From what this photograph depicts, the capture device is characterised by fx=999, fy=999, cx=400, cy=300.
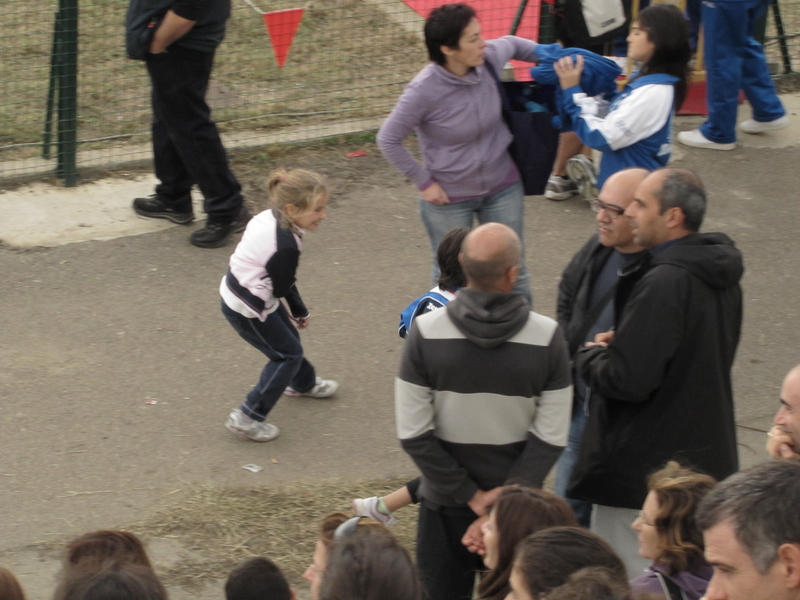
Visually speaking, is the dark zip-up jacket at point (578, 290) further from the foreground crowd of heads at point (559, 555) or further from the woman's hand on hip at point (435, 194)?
the woman's hand on hip at point (435, 194)

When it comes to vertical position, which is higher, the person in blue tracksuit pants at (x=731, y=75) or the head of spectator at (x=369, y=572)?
the head of spectator at (x=369, y=572)

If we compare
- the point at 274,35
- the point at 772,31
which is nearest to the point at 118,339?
the point at 274,35

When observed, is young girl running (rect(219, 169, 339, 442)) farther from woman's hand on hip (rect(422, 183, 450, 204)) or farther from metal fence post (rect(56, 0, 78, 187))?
metal fence post (rect(56, 0, 78, 187))

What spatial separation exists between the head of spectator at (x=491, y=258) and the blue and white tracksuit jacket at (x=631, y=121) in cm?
169

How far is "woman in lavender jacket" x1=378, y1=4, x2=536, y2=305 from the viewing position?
177 inches

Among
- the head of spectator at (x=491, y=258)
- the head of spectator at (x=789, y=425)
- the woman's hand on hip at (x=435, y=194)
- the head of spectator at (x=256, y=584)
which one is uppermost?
the head of spectator at (x=491, y=258)

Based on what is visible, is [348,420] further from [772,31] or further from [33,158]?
[772,31]

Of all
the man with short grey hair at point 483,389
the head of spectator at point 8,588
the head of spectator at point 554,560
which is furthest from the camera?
the man with short grey hair at point 483,389

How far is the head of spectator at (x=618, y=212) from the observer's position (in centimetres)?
339

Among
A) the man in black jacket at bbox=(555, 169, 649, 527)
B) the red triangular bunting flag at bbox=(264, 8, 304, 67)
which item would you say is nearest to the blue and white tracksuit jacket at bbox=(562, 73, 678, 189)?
the man in black jacket at bbox=(555, 169, 649, 527)

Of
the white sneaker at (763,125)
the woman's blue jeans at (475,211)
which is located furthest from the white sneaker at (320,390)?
the white sneaker at (763,125)

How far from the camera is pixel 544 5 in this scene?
7.86 metres

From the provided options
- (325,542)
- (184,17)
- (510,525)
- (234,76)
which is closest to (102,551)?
(325,542)

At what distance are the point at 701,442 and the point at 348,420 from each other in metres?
2.08
